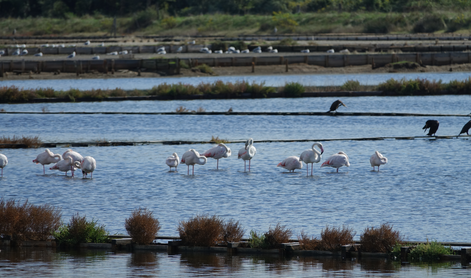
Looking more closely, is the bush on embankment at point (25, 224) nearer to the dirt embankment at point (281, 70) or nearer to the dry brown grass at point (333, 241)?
the dry brown grass at point (333, 241)

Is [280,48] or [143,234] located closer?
[143,234]

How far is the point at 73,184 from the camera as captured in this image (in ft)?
72.6

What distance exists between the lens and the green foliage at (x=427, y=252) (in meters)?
11.8

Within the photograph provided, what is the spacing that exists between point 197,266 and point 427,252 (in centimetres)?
376

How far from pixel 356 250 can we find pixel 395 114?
87.8ft

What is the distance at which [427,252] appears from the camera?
11.8 m

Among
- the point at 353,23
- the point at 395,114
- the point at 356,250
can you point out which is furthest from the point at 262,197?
the point at 353,23

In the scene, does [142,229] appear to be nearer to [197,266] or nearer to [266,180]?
[197,266]

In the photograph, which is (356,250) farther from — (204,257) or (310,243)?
(204,257)

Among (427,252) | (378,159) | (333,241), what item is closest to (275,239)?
(333,241)


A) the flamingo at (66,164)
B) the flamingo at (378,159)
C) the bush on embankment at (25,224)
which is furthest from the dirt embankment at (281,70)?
the bush on embankment at (25,224)

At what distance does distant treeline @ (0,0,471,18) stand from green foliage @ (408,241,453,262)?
105 metres

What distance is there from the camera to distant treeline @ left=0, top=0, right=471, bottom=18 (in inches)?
4632

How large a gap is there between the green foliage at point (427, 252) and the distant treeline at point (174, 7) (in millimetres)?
105354
